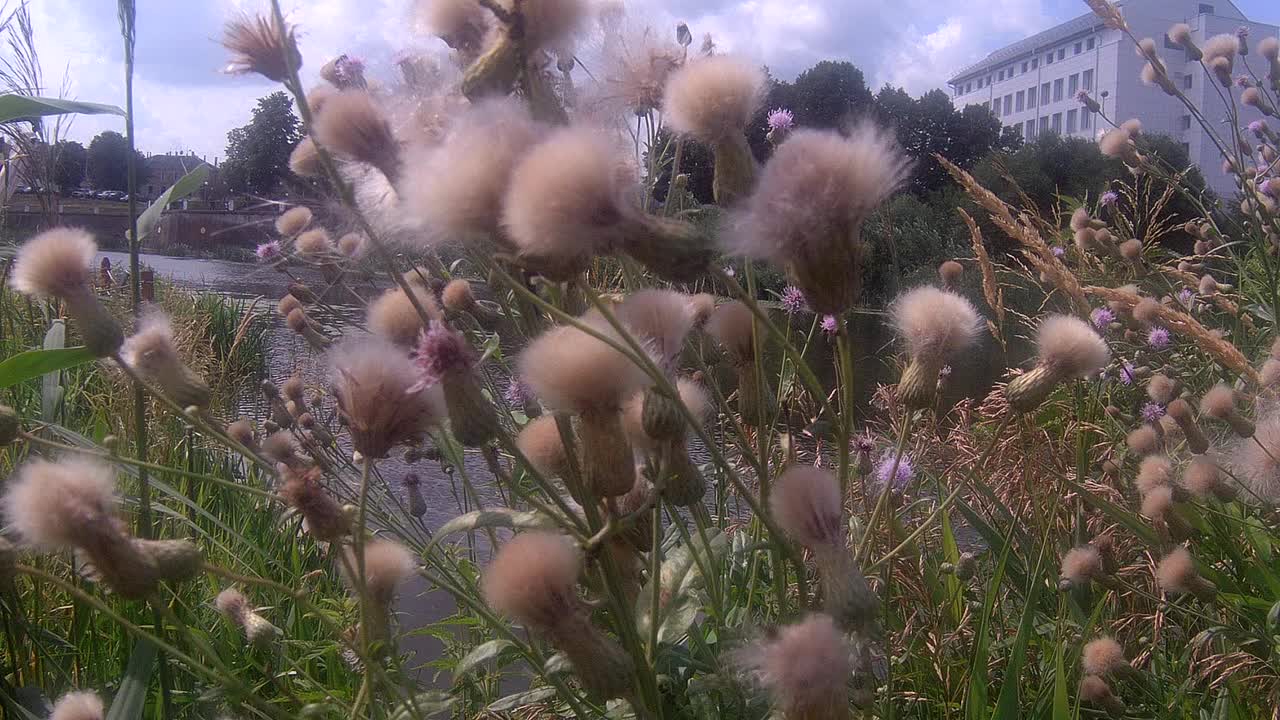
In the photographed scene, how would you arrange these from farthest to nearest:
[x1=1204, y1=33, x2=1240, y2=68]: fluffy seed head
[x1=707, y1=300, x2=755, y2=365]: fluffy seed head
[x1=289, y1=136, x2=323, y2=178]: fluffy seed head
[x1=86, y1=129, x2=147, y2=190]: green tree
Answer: [x1=86, y1=129, x2=147, y2=190]: green tree < [x1=1204, y1=33, x2=1240, y2=68]: fluffy seed head < [x1=289, y1=136, x2=323, y2=178]: fluffy seed head < [x1=707, y1=300, x2=755, y2=365]: fluffy seed head

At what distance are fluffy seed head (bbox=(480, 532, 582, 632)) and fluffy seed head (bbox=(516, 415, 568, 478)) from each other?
16 centimetres

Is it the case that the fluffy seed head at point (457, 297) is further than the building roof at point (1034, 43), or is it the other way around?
the building roof at point (1034, 43)

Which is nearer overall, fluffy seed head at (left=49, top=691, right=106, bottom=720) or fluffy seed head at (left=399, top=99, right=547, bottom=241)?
fluffy seed head at (left=399, top=99, right=547, bottom=241)

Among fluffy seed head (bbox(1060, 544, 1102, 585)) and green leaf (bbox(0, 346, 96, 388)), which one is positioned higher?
green leaf (bbox(0, 346, 96, 388))

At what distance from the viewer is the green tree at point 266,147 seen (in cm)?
177

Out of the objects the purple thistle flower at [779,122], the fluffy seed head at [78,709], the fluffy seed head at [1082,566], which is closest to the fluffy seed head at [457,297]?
the fluffy seed head at [78,709]

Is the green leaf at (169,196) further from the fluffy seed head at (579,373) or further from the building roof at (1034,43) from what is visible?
the building roof at (1034,43)

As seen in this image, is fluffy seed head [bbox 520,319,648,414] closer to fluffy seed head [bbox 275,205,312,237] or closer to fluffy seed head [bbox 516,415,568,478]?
fluffy seed head [bbox 516,415,568,478]

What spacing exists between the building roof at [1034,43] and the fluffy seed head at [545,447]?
47.4 meters

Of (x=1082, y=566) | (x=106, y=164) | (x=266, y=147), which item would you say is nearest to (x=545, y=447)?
(x=1082, y=566)

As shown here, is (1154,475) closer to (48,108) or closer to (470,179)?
(470,179)

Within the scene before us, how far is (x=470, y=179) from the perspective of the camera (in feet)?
1.98

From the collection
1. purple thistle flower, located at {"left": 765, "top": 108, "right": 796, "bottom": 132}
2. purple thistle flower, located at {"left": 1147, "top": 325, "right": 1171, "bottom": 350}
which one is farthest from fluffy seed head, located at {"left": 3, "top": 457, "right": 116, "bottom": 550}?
purple thistle flower, located at {"left": 1147, "top": 325, "right": 1171, "bottom": 350}

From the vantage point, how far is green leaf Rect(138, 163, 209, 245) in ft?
4.29
